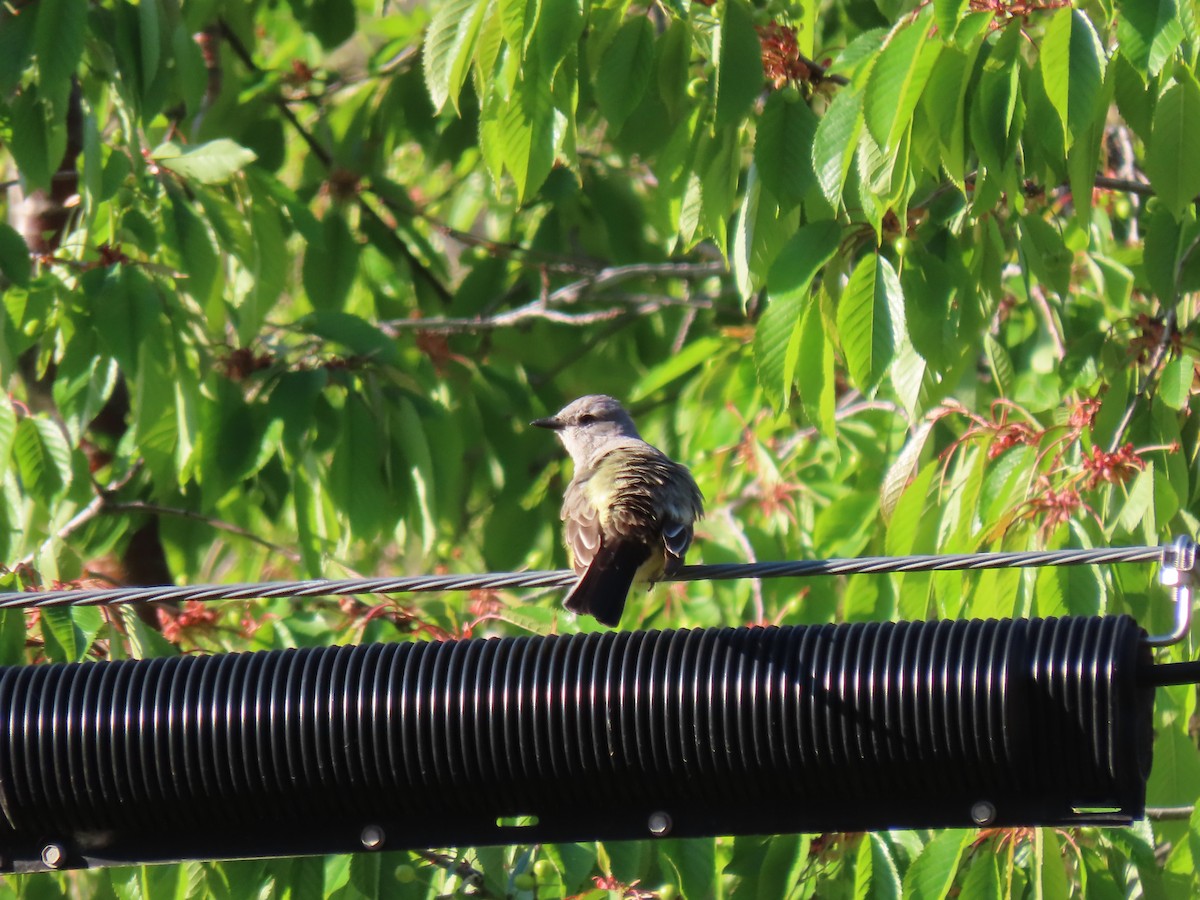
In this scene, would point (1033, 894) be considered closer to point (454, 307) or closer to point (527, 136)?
point (527, 136)

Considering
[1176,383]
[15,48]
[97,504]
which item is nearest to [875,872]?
[1176,383]

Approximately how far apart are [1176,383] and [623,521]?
1.80m

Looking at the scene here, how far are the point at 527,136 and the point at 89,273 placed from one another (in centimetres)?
170

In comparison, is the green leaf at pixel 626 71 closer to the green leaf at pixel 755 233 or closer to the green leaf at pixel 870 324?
the green leaf at pixel 755 233

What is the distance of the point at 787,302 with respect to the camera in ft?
15.2

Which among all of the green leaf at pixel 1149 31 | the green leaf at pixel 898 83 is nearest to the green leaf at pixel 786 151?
the green leaf at pixel 898 83

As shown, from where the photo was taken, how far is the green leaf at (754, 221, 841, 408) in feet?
15.1

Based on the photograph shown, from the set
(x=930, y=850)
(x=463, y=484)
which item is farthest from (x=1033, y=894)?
(x=463, y=484)

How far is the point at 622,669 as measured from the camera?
340cm

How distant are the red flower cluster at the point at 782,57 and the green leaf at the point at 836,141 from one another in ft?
2.03

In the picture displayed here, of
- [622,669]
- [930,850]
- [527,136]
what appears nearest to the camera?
[622,669]

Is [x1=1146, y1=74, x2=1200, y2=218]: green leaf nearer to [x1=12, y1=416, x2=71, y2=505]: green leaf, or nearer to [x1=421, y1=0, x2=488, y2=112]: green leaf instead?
[x1=421, y1=0, x2=488, y2=112]: green leaf

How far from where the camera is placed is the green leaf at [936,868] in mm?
4355

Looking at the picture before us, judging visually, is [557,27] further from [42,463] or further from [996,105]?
[42,463]
